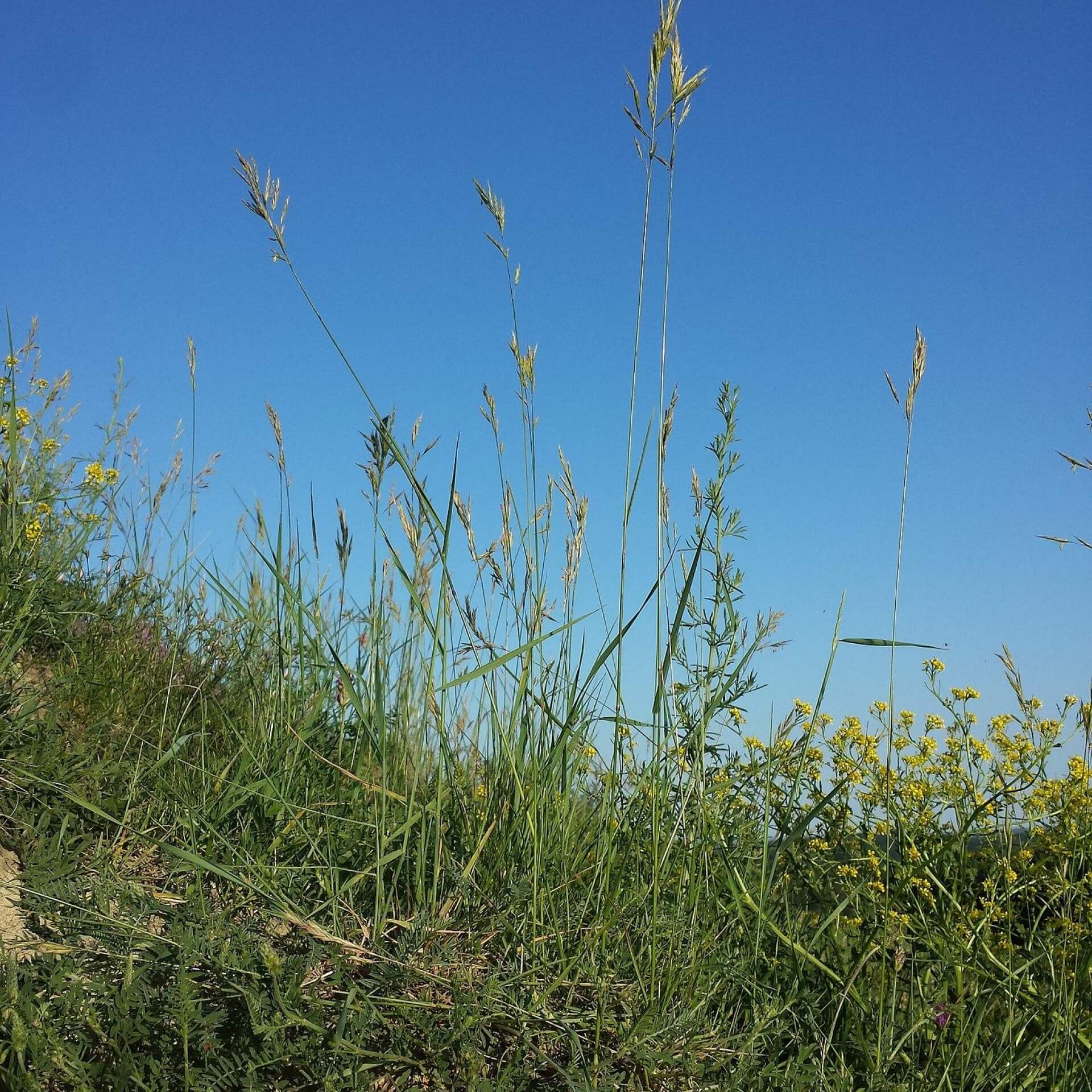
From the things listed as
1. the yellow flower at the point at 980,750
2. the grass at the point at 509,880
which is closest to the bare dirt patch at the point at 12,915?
the grass at the point at 509,880

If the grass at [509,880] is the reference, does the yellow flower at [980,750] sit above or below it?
above

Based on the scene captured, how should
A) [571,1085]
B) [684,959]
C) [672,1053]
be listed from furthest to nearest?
[684,959] < [672,1053] < [571,1085]

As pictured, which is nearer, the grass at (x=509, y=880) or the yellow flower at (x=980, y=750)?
the grass at (x=509, y=880)

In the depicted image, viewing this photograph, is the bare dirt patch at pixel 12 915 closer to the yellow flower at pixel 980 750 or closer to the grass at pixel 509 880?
the grass at pixel 509 880

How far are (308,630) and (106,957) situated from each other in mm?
1174

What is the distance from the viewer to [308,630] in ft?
9.61

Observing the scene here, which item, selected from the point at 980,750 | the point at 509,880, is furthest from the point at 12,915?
the point at 980,750

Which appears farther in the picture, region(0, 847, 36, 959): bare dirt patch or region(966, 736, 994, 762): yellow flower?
region(966, 736, 994, 762): yellow flower

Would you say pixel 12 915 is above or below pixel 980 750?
below

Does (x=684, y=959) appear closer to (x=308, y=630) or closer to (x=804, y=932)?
(x=804, y=932)

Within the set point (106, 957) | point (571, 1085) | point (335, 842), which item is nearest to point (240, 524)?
point (335, 842)

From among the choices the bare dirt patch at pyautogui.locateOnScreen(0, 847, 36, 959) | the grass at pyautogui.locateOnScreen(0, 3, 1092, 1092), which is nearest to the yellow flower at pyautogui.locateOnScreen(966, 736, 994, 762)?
the grass at pyautogui.locateOnScreen(0, 3, 1092, 1092)

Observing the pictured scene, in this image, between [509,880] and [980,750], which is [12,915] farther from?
[980,750]

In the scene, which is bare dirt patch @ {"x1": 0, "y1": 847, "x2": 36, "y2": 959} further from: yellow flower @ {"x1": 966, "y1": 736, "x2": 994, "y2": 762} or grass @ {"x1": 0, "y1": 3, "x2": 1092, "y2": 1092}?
yellow flower @ {"x1": 966, "y1": 736, "x2": 994, "y2": 762}
